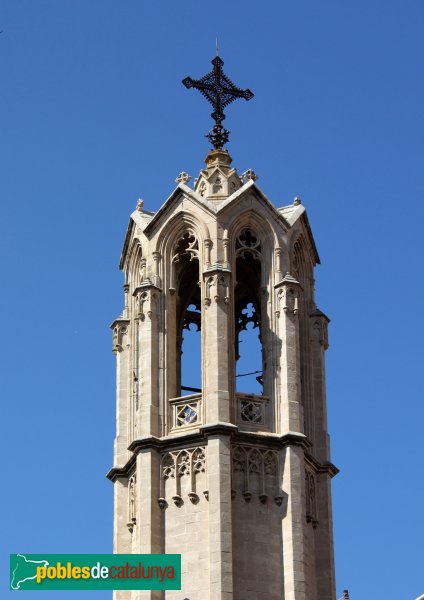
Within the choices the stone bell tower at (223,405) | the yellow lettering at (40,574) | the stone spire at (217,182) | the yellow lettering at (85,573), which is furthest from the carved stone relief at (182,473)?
the stone spire at (217,182)

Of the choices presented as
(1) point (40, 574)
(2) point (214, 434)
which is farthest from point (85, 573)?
(2) point (214, 434)

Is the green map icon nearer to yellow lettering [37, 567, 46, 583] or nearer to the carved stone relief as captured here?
yellow lettering [37, 567, 46, 583]

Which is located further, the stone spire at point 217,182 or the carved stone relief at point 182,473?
the stone spire at point 217,182

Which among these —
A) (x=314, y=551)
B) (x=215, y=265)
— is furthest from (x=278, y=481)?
(x=215, y=265)

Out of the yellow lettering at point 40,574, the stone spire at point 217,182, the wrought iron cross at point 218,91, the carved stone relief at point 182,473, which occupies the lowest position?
the yellow lettering at point 40,574

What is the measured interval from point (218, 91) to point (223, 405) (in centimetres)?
1105

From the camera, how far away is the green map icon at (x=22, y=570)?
4509 centimetres

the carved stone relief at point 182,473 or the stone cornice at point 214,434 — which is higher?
the stone cornice at point 214,434

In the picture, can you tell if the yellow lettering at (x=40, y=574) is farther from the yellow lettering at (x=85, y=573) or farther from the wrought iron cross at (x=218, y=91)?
the wrought iron cross at (x=218, y=91)

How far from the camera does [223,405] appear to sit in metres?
46.2

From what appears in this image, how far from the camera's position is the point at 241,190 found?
49.3 m

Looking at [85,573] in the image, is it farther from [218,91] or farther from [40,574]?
[218,91]

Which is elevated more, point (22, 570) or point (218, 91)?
point (218, 91)

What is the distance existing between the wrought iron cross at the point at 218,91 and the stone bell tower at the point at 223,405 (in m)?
1.86
